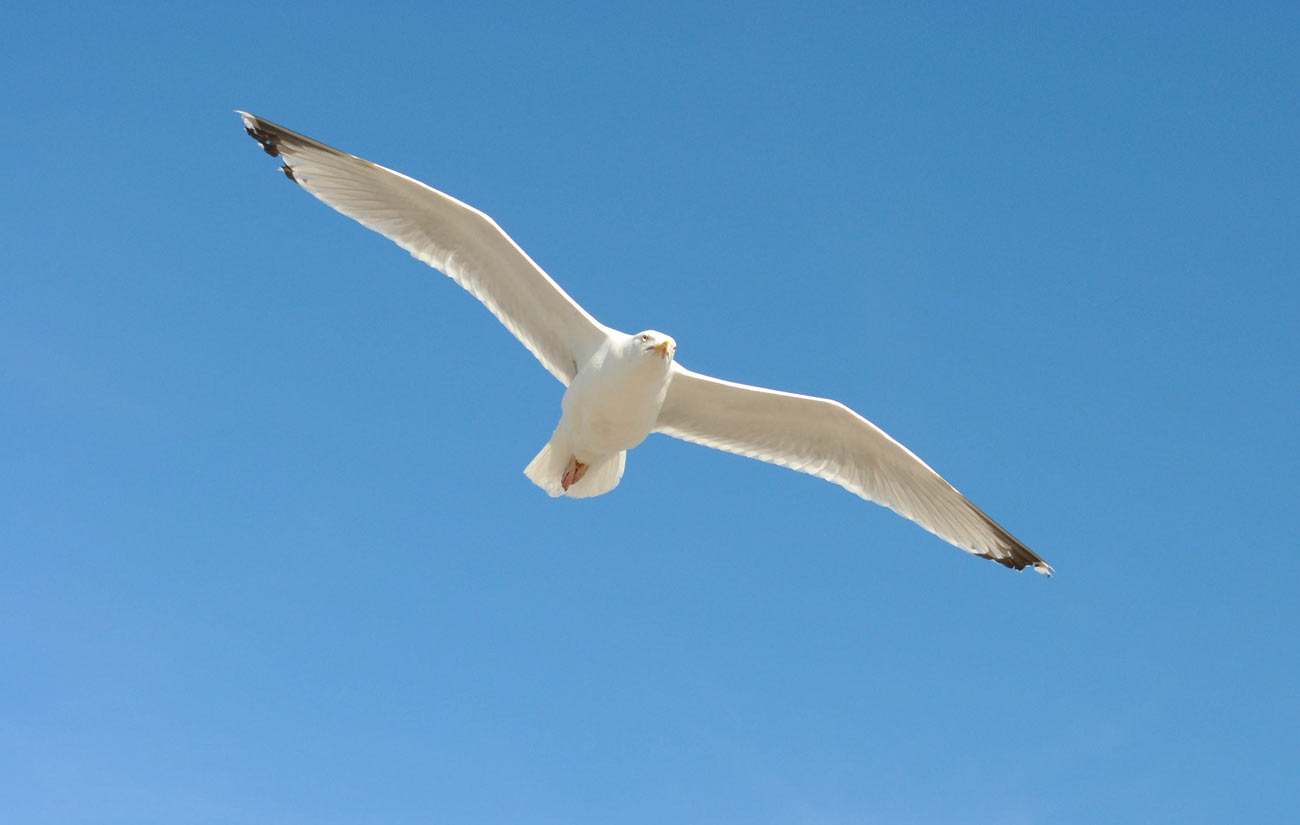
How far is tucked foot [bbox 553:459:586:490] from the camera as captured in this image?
9797mm

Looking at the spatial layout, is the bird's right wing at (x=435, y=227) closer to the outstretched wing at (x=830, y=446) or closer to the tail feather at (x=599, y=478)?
the tail feather at (x=599, y=478)

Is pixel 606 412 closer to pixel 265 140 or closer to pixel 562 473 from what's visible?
pixel 562 473

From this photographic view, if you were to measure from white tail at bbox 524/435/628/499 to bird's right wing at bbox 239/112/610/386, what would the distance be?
0.70 m

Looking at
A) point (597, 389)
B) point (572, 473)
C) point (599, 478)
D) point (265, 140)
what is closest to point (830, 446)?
point (599, 478)

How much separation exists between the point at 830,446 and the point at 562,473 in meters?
2.05

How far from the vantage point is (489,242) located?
9508mm

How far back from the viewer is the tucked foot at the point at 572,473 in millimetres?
9797

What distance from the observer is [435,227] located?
9.57m

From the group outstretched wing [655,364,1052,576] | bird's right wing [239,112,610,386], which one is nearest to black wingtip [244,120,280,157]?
bird's right wing [239,112,610,386]

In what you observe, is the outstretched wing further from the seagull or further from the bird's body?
the bird's body

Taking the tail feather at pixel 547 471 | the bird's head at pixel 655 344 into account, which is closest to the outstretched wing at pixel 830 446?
the bird's head at pixel 655 344

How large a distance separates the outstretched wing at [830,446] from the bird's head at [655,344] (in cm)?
74

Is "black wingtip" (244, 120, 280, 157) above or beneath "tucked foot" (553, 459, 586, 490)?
above

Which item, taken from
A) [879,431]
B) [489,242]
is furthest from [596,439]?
[879,431]
